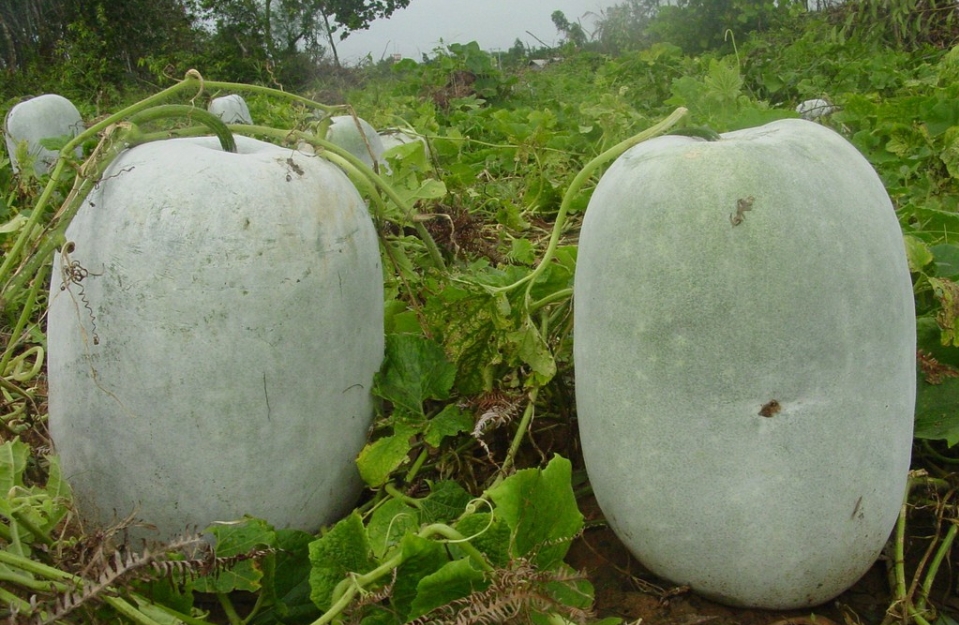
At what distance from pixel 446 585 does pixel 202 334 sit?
571mm

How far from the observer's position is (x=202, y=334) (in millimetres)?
1388

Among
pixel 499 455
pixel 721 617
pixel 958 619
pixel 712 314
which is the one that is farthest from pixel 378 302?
pixel 958 619

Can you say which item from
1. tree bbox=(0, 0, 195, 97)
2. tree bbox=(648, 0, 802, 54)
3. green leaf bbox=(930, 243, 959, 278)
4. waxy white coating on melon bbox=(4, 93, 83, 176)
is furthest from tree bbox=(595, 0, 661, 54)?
tree bbox=(0, 0, 195, 97)

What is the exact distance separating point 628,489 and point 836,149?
59cm

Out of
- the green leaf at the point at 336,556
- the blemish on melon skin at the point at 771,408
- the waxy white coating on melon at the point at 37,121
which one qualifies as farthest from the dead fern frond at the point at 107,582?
the waxy white coating on melon at the point at 37,121

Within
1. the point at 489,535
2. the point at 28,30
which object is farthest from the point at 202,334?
the point at 28,30

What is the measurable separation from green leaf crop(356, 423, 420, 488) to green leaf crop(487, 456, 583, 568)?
35 cm

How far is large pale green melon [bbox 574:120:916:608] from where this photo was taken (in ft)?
4.03

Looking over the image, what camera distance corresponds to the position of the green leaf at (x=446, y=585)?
1062mm

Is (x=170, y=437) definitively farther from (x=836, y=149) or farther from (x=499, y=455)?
(x=836, y=149)

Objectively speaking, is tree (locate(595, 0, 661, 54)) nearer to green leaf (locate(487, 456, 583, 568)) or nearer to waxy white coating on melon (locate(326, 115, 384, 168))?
waxy white coating on melon (locate(326, 115, 384, 168))

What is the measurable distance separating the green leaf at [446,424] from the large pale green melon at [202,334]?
0.17 meters

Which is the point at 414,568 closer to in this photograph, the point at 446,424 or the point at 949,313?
the point at 446,424

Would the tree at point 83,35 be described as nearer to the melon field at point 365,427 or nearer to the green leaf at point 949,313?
the melon field at point 365,427
